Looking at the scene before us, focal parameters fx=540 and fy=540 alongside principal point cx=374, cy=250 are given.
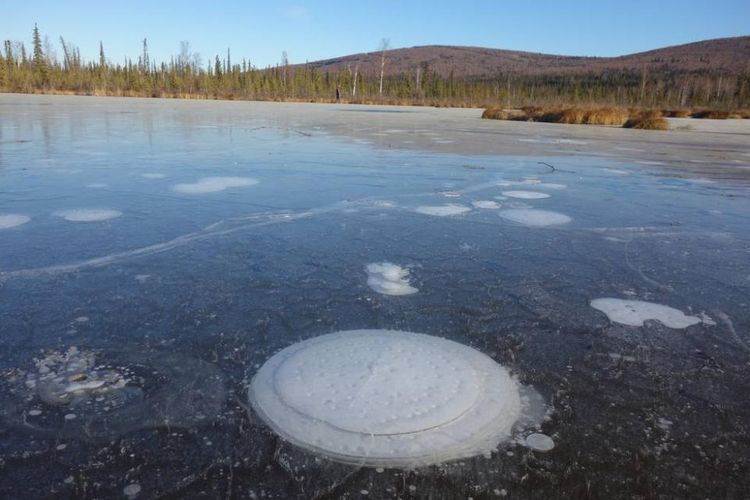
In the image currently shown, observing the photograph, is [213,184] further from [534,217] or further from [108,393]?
[108,393]

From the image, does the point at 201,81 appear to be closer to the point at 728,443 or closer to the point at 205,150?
the point at 205,150

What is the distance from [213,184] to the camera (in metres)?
5.11

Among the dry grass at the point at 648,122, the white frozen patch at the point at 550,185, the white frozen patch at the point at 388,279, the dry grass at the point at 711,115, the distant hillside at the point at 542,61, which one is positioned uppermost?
the distant hillside at the point at 542,61

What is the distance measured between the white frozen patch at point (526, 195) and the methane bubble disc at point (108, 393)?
3755 millimetres

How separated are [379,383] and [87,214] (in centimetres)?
301

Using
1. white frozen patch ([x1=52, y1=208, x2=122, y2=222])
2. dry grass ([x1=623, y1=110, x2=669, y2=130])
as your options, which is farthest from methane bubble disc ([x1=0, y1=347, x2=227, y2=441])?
dry grass ([x1=623, y1=110, x2=669, y2=130])

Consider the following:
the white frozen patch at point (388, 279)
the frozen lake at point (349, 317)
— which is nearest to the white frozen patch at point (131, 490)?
the frozen lake at point (349, 317)

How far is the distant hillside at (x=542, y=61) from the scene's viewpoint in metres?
109

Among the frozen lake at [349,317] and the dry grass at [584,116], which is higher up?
the dry grass at [584,116]

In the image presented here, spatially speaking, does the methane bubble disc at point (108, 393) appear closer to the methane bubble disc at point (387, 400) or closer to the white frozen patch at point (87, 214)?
the methane bubble disc at point (387, 400)

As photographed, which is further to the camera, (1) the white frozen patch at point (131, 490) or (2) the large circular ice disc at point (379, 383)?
(2) the large circular ice disc at point (379, 383)

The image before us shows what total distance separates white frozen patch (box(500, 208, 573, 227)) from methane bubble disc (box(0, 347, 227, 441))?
2.81m

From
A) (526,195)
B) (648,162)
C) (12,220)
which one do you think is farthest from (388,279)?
(648,162)

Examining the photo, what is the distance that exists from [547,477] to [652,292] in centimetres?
167
